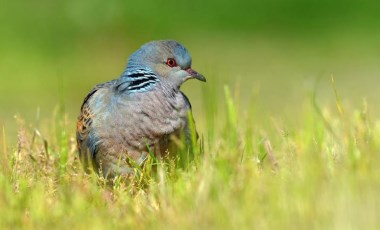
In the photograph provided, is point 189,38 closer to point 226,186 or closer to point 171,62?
point 171,62

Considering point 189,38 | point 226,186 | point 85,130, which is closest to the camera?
point 226,186

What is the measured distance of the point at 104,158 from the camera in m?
6.86

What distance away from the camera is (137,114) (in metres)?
6.80

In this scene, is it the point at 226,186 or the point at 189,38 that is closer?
the point at 226,186

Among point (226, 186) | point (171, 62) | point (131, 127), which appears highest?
point (171, 62)

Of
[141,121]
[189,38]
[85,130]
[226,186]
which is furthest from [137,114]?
[189,38]

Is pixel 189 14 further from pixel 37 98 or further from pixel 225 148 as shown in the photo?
pixel 225 148

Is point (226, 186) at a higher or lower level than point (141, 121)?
lower

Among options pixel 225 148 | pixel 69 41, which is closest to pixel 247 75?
pixel 69 41

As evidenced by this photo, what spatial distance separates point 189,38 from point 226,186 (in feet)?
44.0

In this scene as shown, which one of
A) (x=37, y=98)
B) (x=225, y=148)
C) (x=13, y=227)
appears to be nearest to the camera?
(x=13, y=227)

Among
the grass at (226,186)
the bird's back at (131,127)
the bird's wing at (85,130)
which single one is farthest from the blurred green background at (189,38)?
the grass at (226,186)

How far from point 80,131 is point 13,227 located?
77.9 inches

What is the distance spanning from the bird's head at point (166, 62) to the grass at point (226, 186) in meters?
0.54
